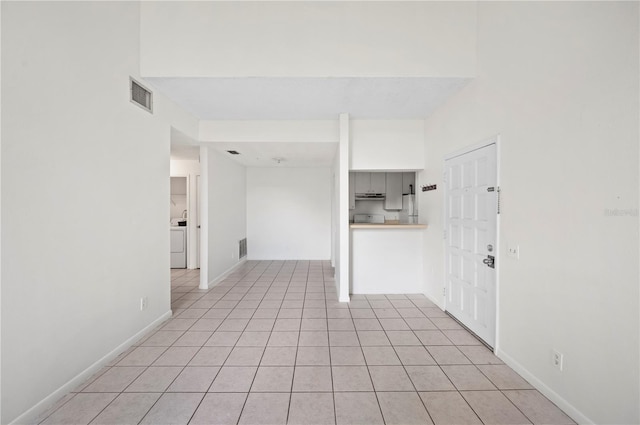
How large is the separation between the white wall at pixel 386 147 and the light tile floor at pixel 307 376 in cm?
222

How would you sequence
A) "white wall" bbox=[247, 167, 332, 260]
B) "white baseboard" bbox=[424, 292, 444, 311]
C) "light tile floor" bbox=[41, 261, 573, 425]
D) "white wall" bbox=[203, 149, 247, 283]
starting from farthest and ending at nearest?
1. "white wall" bbox=[247, 167, 332, 260]
2. "white wall" bbox=[203, 149, 247, 283]
3. "white baseboard" bbox=[424, 292, 444, 311]
4. "light tile floor" bbox=[41, 261, 573, 425]

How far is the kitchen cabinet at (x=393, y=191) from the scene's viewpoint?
5980mm

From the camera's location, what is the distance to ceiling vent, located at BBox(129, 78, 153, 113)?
2551 mm

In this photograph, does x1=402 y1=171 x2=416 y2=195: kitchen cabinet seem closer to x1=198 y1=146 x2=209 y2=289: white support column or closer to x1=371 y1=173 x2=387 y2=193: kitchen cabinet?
x1=371 y1=173 x2=387 y2=193: kitchen cabinet

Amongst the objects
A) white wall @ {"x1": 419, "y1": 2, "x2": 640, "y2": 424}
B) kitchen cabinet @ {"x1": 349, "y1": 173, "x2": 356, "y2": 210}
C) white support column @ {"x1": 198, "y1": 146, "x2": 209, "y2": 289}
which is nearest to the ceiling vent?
white support column @ {"x1": 198, "y1": 146, "x2": 209, "y2": 289}

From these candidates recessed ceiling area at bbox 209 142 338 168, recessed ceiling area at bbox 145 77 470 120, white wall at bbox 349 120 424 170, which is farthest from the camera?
recessed ceiling area at bbox 209 142 338 168

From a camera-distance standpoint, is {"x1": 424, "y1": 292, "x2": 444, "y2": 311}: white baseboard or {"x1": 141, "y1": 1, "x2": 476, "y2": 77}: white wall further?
{"x1": 424, "y1": 292, "x2": 444, "y2": 311}: white baseboard

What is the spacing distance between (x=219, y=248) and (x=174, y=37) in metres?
3.46

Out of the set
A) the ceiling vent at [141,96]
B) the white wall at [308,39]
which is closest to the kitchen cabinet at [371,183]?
the white wall at [308,39]

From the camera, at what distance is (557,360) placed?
70.2 inches

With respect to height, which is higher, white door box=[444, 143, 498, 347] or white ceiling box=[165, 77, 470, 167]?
white ceiling box=[165, 77, 470, 167]

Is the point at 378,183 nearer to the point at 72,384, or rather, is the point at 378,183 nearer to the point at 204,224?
the point at 204,224

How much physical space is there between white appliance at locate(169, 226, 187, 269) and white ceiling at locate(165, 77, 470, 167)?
8.07ft

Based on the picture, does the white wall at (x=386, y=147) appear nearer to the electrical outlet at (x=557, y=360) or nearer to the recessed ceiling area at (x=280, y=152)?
the recessed ceiling area at (x=280, y=152)
